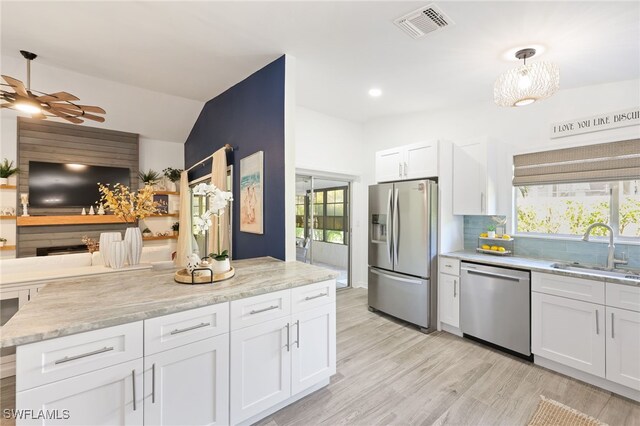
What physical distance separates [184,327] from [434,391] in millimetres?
1971

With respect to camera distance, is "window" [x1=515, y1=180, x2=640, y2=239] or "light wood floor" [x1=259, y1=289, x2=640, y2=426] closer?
"light wood floor" [x1=259, y1=289, x2=640, y2=426]

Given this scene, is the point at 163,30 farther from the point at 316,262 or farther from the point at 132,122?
the point at 316,262

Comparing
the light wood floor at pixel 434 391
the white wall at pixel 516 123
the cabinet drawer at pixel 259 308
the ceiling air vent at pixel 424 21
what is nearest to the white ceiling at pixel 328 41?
the ceiling air vent at pixel 424 21

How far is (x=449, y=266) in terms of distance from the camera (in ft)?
10.6

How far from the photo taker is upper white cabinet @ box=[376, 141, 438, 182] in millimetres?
3348

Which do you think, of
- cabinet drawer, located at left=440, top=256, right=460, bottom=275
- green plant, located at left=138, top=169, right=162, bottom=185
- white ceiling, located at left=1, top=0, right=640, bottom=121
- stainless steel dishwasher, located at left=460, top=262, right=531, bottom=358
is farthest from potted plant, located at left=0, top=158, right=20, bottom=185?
stainless steel dishwasher, located at left=460, top=262, right=531, bottom=358

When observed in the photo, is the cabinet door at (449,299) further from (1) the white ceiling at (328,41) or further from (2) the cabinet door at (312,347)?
(1) the white ceiling at (328,41)

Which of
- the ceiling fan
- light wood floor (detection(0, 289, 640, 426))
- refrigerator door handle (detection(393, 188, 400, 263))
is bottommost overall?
light wood floor (detection(0, 289, 640, 426))

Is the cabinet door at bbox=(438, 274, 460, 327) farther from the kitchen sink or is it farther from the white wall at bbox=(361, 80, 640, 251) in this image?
the kitchen sink

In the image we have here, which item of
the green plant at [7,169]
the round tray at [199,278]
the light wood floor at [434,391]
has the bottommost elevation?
the light wood floor at [434,391]

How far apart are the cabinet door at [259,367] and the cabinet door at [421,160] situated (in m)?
2.45

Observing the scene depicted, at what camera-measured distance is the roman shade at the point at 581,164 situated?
8.50 feet

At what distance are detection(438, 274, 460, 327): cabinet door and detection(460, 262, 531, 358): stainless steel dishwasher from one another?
0.06m

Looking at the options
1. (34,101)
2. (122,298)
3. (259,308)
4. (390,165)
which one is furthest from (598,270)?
(34,101)
